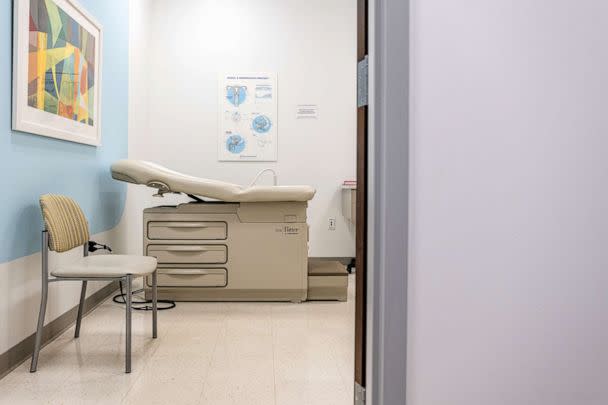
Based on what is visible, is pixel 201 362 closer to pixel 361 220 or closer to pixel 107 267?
pixel 107 267

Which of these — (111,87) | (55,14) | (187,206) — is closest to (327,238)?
(187,206)

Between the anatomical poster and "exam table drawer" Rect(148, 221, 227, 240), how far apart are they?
1530 mm

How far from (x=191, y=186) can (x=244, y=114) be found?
1687 mm

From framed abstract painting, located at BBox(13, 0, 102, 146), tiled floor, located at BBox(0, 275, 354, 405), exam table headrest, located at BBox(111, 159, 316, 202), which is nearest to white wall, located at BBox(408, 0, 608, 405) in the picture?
tiled floor, located at BBox(0, 275, 354, 405)

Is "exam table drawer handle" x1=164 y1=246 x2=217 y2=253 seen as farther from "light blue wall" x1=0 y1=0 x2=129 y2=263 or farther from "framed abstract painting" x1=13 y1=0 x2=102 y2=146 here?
"framed abstract painting" x1=13 y1=0 x2=102 y2=146

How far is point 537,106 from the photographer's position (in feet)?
4.50

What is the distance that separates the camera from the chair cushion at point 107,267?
2.49m

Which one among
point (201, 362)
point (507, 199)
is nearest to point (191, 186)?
point (201, 362)

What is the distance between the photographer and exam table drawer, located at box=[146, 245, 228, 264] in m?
3.87

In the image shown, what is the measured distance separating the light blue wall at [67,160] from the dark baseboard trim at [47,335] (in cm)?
41

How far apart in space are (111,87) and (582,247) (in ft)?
11.3

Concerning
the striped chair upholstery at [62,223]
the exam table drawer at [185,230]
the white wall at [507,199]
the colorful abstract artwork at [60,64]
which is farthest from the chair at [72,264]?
the white wall at [507,199]

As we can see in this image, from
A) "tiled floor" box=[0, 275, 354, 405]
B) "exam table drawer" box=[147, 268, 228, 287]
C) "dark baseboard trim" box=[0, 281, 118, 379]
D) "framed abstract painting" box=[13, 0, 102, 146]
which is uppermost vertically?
"framed abstract painting" box=[13, 0, 102, 146]

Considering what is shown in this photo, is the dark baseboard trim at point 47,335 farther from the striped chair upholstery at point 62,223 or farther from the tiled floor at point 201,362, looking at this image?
the striped chair upholstery at point 62,223
